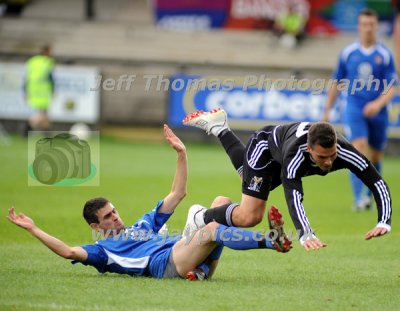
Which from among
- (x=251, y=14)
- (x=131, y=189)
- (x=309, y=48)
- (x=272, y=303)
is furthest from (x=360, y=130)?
(x=251, y=14)

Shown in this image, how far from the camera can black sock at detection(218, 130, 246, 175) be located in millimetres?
9883

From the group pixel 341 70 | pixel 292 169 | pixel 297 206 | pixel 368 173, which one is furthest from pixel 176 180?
pixel 341 70

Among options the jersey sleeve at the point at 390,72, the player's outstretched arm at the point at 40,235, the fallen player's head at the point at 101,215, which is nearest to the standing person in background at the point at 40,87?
the jersey sleeve at the point at 390,72

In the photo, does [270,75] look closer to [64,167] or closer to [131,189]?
[131,189]

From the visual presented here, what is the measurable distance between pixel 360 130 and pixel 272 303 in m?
7.23

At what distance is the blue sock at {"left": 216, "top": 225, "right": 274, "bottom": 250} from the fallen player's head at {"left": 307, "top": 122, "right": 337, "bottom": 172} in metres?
0.84

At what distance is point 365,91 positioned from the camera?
14594mm

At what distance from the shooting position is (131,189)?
16.8 meters

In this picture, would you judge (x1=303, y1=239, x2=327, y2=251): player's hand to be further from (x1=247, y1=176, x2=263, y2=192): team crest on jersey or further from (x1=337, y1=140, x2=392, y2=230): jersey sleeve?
(x1=247, y1=176, x2=263, y2=192): team crest on jersey

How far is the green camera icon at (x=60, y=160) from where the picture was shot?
45.2ft

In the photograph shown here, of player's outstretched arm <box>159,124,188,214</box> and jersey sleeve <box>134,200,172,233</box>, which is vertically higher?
player's outstretched arm <box>159,124,188,214</box>

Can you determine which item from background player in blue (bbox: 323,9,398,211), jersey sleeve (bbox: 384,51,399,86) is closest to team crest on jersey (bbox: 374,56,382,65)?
background player in blue (bbox: 323,9,398,211)

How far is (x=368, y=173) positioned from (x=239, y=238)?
121 centimetres

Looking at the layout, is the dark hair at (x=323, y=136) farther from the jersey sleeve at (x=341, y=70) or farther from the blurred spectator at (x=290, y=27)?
the blurred spectator at (x=290, y=27)
